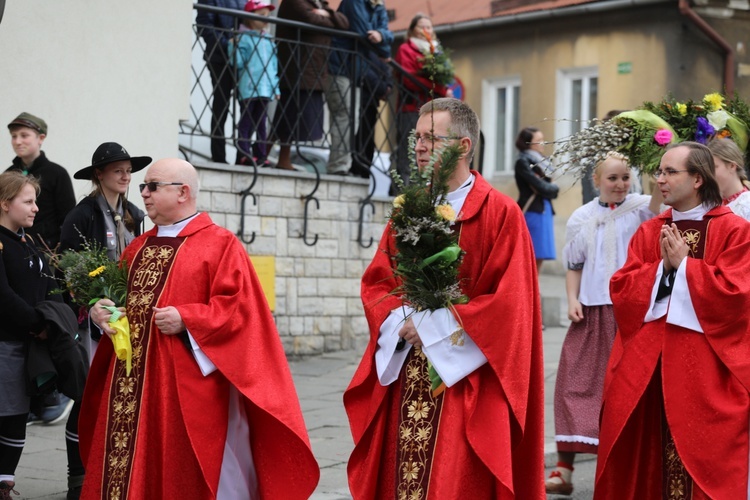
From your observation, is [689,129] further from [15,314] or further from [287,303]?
[287,303]

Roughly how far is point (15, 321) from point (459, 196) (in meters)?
2.51

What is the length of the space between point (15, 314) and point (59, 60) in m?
4.33

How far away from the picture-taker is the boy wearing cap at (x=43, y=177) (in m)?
8.45

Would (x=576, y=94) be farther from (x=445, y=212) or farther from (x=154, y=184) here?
(x=445, y=212)

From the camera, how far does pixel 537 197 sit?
12914 mm

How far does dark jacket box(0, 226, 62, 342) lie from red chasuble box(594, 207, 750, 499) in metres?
2.98

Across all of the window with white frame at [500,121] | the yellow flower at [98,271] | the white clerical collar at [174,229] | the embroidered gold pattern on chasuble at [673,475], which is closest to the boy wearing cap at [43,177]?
the yellow flower at [98,271]

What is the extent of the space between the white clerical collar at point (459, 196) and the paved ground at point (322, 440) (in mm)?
2312

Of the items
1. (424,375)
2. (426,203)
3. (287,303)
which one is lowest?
(287,303)

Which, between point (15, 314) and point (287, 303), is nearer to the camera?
point (15, 314)

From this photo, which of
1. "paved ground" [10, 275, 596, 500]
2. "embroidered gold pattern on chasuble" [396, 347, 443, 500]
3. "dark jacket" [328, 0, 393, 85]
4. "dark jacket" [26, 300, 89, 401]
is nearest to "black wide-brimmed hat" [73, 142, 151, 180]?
"dark jacket" [26, 300, 89, 401]

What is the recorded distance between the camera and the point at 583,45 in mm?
21859

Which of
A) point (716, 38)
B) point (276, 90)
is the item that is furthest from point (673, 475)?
point (716, 38)

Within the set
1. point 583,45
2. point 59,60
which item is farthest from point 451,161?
point 583,45
